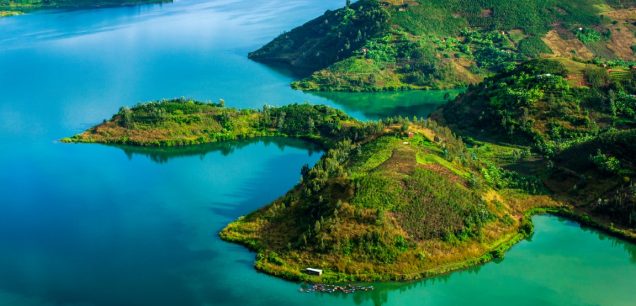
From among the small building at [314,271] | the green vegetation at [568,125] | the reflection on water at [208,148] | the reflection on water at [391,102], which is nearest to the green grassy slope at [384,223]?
the small building at [314,271]

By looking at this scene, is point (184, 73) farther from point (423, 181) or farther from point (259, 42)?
point (423, 181)

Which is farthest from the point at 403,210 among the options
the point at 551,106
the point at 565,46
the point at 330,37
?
the point at 565,46

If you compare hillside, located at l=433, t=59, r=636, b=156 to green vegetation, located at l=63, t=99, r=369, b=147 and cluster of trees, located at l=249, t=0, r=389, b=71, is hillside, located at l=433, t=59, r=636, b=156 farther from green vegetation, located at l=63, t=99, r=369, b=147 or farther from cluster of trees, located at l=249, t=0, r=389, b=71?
cluster of trees, located at l=249, t=0, r=389, b=71

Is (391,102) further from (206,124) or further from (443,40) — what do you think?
(206,124)

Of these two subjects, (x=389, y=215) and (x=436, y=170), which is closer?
(x=389, y=215)

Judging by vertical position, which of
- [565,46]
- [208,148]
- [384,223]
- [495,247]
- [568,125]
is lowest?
[208,148]

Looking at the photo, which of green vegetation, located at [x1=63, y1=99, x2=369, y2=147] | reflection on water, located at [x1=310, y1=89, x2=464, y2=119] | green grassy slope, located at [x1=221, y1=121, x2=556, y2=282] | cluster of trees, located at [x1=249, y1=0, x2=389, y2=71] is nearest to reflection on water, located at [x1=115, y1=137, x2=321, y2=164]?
green vegetation, located at [x1=63, y1=99, x2=369, y2=147]
